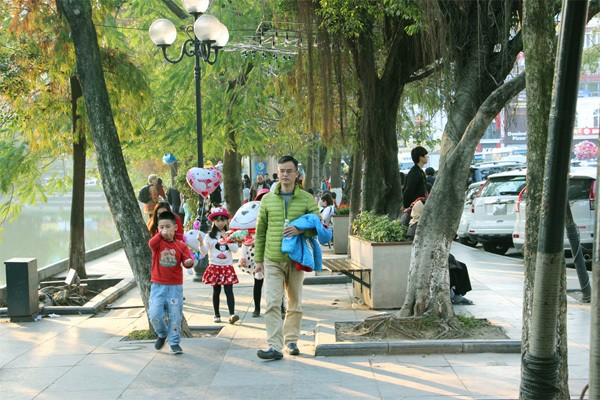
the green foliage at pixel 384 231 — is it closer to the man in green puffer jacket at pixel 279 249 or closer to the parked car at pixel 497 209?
the man in green puffer jacket at pixel 279 249

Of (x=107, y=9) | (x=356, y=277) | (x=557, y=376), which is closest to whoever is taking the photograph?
(x=557, y=376)

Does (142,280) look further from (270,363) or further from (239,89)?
Result: (239,89)

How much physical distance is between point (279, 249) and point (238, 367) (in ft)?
4.04

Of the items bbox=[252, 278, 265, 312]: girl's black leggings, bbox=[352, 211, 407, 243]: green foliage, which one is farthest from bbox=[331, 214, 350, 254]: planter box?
bbox=[252, 278, 265, 312]: girl's black leggings

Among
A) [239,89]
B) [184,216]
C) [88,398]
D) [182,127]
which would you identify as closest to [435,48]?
[88,398]

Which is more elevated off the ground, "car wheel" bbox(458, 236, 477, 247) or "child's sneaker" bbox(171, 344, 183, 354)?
"child's sneaker" bbox(171, 344, 183, 354)

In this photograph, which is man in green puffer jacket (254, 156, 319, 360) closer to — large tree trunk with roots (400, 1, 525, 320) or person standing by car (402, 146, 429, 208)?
large tree trunk with roots (400, 1, 525, 320)

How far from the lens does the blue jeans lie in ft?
29.3

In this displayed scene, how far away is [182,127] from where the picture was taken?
19.7 meters

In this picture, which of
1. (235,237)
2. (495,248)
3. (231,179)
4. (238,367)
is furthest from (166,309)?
(231,179)

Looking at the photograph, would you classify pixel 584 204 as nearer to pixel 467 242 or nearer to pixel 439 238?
pixel 467 242

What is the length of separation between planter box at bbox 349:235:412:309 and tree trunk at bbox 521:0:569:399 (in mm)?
5435

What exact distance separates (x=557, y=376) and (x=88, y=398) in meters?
4.03

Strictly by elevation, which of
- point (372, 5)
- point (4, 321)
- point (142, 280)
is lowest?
point (4, 321)
